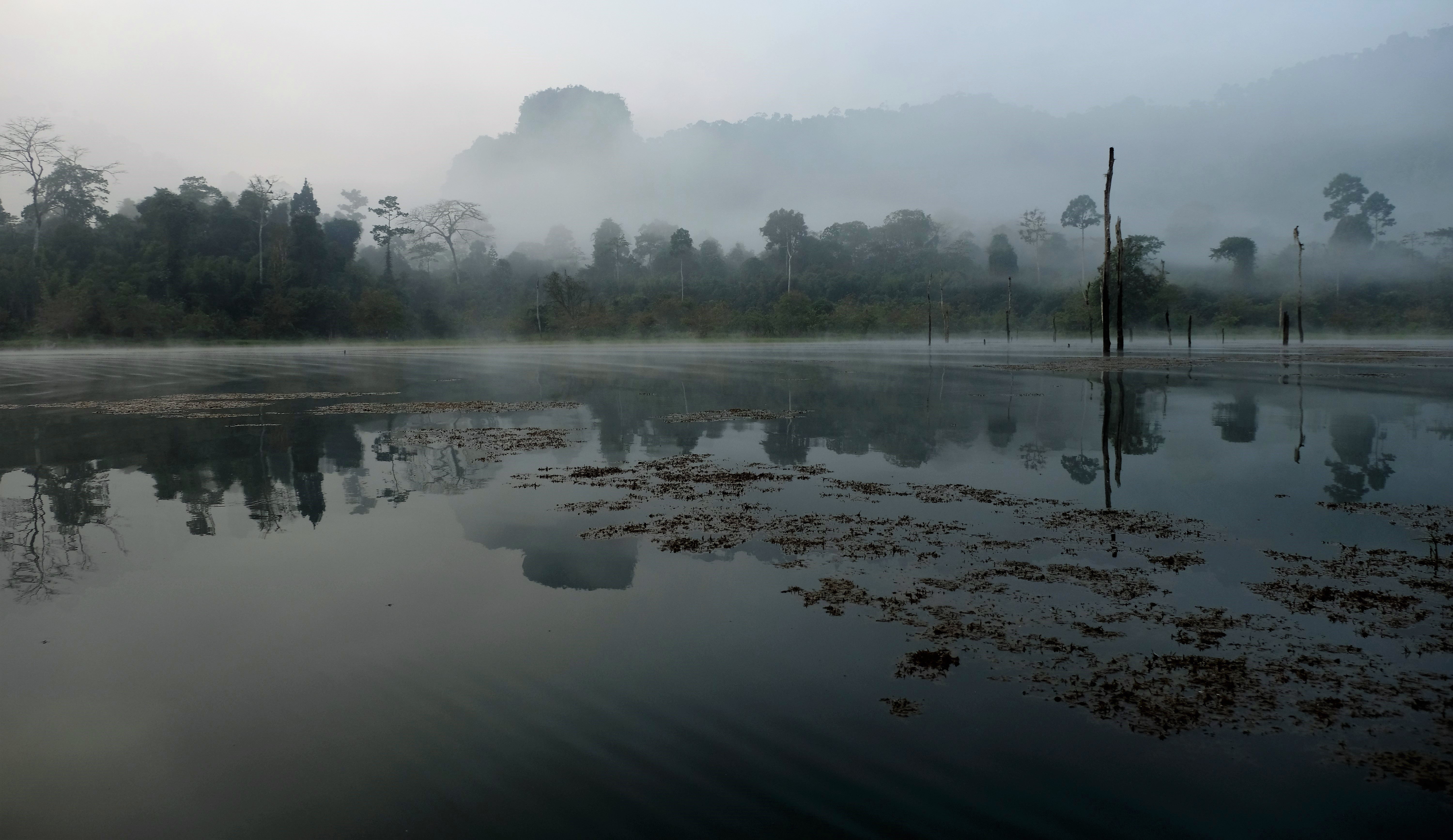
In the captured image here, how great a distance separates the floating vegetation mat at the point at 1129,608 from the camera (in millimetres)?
4191

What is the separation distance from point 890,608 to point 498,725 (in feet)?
8.85

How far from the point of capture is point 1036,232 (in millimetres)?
157875

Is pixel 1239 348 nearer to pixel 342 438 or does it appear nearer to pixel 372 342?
pixel 342 438

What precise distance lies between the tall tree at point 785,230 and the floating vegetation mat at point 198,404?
12554 cm

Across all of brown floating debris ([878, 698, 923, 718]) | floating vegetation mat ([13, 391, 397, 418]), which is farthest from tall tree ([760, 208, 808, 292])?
brown floating debris ([878, 698, 923, 718])

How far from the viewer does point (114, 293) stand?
81750 millimetres

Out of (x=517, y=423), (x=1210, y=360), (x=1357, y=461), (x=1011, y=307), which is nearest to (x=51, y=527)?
(x=517, y=423)

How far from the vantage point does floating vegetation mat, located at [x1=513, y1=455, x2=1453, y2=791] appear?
4191 mm

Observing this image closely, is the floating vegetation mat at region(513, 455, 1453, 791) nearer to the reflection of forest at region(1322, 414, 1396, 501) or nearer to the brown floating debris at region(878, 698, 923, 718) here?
the brown floating debris at region(878, 698, 923, 718)

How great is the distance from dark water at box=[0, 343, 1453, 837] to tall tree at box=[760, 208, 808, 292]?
452ft

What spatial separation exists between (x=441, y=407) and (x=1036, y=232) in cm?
15552

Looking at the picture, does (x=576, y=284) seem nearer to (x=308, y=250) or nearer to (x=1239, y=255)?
(x=308, y=250)

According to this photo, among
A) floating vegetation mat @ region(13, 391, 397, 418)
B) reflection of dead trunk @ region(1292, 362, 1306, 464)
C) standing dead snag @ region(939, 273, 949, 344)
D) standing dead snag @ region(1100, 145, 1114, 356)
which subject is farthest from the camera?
standing dead snag @ region(939, 273, 949, 344)

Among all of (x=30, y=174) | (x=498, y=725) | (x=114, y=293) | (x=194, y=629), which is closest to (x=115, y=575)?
(x=194, y=629)
